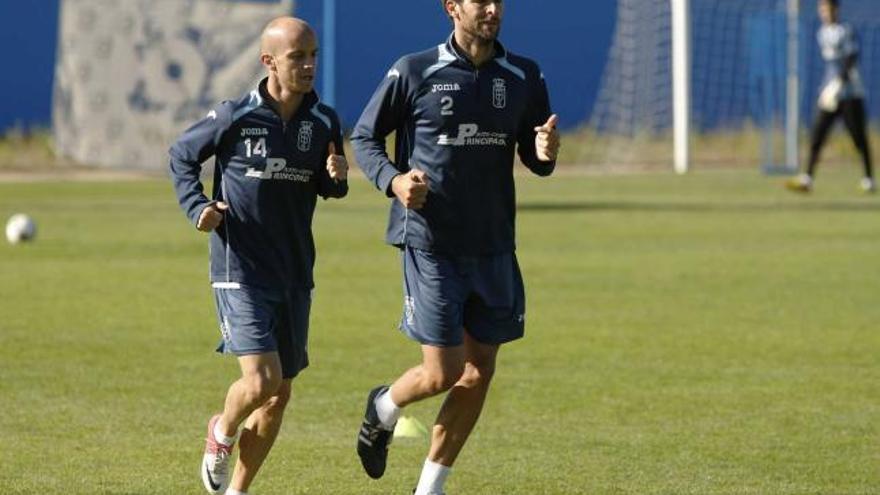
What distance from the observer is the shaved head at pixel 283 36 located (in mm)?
7836

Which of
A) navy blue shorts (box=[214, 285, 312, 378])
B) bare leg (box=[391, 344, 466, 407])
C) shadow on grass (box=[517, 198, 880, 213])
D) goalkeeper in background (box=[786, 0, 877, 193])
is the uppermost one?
navy blue shorts (box=[214, 285, 312, 378])

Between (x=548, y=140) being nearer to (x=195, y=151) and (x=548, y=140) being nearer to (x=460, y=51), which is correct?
(x=460, y=51)

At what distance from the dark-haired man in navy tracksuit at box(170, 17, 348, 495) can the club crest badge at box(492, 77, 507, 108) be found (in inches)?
26.0

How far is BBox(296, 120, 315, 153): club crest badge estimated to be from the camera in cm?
791

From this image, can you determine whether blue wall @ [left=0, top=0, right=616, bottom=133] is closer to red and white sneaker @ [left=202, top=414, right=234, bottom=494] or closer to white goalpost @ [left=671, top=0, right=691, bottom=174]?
white goalpost @ [left=671, top=0, right=691, bottom=174]

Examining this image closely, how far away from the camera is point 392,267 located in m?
18.5

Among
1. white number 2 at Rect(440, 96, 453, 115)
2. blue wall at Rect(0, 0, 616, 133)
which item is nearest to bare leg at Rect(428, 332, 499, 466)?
white number 2 at Rect(440, 96, 453, 115)

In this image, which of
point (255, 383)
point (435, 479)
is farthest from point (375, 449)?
point (255, 383)

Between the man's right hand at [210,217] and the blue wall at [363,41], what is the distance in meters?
25.5

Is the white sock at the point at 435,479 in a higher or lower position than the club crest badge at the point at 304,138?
lower

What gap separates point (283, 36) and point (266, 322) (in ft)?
3.54

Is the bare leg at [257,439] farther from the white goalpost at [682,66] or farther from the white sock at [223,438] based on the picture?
the white goalpost at [682,66]

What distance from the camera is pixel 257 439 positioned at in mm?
8008

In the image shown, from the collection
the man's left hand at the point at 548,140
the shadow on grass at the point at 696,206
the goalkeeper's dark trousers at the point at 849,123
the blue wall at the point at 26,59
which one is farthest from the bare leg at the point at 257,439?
the blue wall at the point at 26,59
